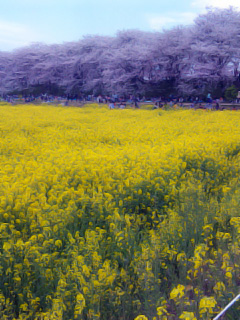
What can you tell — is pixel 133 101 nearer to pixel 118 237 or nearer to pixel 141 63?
pixel 141 63

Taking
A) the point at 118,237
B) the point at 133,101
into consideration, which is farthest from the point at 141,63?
the point at 118,237

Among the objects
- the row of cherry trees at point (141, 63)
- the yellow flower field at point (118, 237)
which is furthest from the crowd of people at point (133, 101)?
the yellow flower field at point (118, 237)

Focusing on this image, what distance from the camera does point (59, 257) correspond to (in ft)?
11.0

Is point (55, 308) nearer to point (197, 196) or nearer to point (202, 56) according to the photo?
point (197, 196)

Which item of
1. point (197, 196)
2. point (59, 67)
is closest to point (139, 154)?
point (197, 196)

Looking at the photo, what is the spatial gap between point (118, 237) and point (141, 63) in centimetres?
Result: 2904

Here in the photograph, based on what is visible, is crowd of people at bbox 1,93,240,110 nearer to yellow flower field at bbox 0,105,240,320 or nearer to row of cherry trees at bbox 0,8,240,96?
row of cherry trees at bbox 0,8,240,96

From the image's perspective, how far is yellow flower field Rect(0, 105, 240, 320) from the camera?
2.66 meters

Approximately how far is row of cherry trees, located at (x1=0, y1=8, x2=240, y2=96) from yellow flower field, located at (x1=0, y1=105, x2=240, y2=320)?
2110cm

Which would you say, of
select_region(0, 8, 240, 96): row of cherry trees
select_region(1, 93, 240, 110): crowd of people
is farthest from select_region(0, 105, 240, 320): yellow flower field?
select_region(0, 8, 240, 96): row of cherry trees

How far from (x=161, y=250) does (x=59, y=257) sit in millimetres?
1091

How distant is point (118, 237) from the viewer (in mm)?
3406

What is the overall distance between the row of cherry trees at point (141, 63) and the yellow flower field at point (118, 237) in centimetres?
2110

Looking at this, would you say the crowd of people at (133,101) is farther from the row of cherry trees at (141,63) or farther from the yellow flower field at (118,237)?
the yellow flower field at (118,237)
